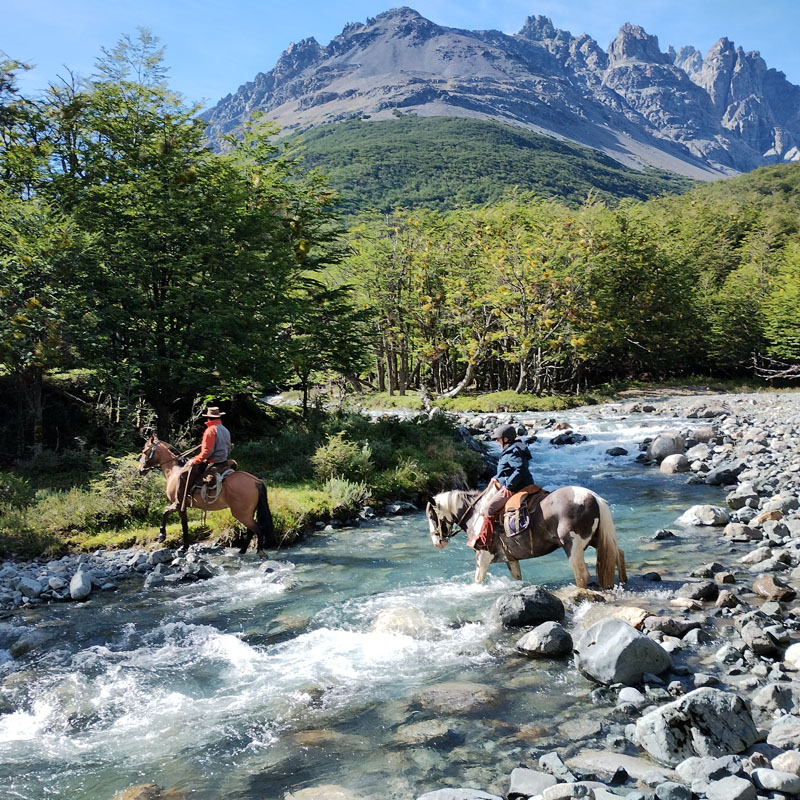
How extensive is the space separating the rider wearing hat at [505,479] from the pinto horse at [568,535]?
0.15 m

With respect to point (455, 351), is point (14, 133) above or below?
above

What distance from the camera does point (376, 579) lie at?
10.8m

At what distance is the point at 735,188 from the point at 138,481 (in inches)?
4826

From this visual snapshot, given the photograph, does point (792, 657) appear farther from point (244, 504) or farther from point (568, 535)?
point (244, 504)

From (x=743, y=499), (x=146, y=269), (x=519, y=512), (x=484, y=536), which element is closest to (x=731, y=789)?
(x=519, y=512)

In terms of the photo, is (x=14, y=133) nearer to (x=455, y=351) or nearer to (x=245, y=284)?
(x=245, y=284)

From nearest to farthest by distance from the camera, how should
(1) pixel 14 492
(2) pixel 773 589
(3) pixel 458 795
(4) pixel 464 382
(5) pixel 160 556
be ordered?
(3) pixel 458 795, (2) pixel 773 589, (5) pixel 160 556, (1) pixel 14 492, (4) pixel 464 382

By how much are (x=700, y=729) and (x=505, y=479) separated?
4.69m

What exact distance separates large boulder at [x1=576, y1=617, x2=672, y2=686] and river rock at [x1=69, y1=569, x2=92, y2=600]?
787 centimetres

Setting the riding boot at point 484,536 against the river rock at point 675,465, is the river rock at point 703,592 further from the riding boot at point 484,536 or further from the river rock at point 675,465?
the river rock at point 675,465

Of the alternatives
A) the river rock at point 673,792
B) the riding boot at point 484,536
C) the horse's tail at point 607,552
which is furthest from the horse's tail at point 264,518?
the river rock at point 673,792

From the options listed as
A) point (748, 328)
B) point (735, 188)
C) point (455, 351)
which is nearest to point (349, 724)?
point (455, 351)

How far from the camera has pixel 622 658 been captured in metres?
6.61

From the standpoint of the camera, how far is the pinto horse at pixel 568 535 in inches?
359
